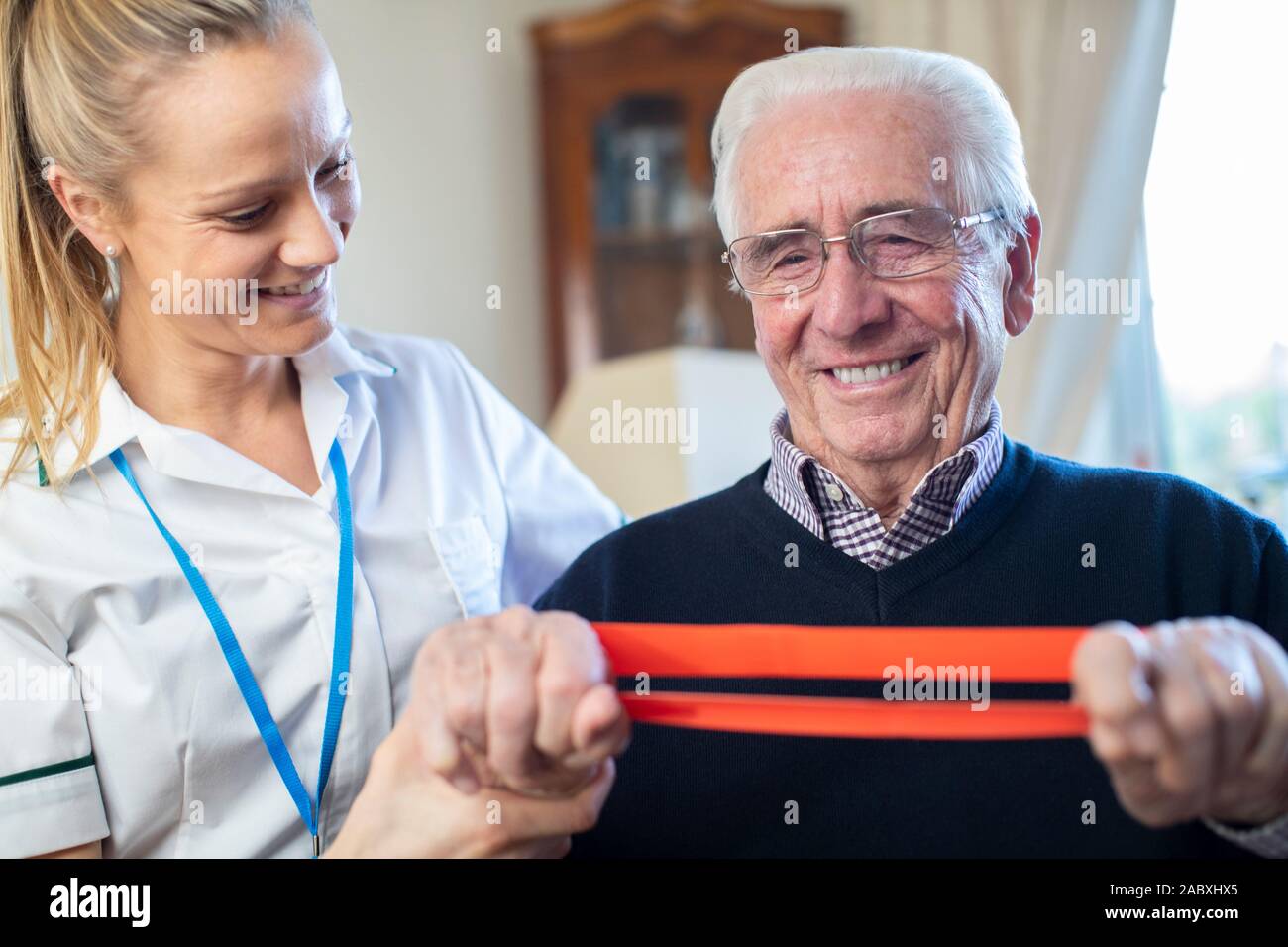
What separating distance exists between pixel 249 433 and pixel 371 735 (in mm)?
373

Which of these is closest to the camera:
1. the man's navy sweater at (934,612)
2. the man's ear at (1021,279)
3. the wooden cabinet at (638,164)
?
the man's navy sweater at (934,612)

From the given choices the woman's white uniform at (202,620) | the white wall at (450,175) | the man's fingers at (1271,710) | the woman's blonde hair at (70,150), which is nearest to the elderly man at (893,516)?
the woman's white uniform at (202,620)

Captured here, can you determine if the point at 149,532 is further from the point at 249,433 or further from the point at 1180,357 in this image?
the point at 1180,357

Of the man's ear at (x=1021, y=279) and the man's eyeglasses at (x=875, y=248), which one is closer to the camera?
the man's eyeglasses at (x=875, y=248)

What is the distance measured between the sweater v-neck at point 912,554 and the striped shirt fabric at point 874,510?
0.01m

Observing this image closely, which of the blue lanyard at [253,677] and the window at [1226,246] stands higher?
the window at [1226,246]

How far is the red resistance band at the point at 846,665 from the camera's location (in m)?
0.73

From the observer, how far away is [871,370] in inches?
49.8

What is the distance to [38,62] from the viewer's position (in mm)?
1248

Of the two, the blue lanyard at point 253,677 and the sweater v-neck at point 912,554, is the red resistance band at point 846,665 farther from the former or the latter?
the blue lanyard at point 253,677

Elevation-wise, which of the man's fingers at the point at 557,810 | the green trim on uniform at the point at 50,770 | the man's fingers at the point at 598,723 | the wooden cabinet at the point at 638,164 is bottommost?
the green trim on uniform at the point at 50,770

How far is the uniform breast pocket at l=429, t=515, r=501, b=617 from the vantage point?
1406 millimetres

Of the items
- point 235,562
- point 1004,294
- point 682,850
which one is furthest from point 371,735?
point 1004,294

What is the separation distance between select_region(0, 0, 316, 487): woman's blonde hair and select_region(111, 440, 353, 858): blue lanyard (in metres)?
0.10
